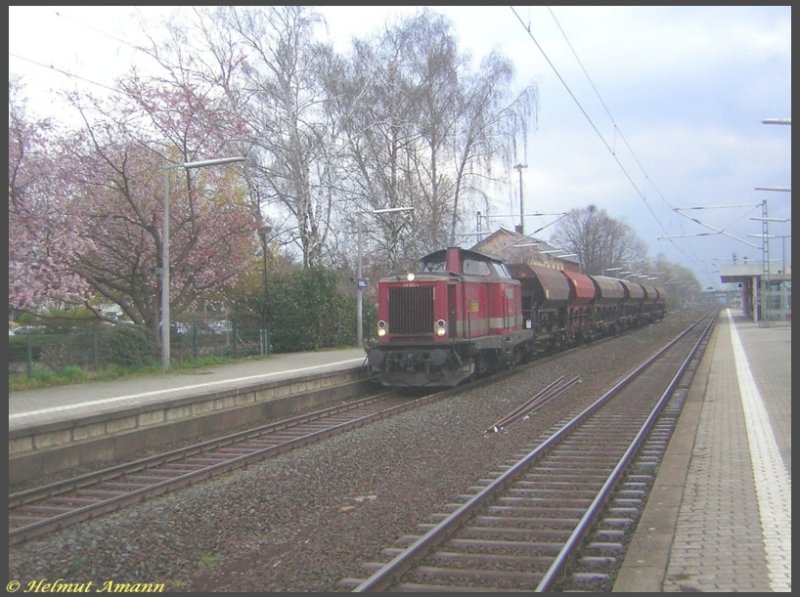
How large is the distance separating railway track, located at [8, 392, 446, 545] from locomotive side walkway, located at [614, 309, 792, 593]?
198 inches

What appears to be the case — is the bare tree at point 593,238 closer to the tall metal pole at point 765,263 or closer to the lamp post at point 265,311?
the tall metal pole at point 765,263

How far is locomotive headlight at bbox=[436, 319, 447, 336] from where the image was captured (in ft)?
54.7

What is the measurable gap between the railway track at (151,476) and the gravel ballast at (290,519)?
18 centimetres

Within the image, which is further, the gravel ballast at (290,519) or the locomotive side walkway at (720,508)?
the gravel ballast at (290,519)

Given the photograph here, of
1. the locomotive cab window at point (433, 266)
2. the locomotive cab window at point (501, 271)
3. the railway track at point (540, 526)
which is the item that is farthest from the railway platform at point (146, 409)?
the railway track at point (540, 526)

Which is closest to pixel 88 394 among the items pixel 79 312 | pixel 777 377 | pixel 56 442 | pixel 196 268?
pixel 56 442

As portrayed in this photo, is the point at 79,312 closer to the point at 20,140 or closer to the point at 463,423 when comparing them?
the point at 20,140

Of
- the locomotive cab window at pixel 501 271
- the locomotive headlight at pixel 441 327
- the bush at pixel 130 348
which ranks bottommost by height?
the bush at pixel 130 348

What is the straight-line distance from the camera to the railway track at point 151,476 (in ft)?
25.0

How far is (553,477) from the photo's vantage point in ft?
29.2

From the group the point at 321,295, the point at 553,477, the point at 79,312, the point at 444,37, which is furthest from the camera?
the point at 444,37

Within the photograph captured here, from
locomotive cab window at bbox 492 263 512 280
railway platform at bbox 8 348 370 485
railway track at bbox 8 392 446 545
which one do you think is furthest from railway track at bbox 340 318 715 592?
locomotive cab window at bbox 492 263 512 280

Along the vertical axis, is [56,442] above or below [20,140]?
below

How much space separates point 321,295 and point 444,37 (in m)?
13.1
